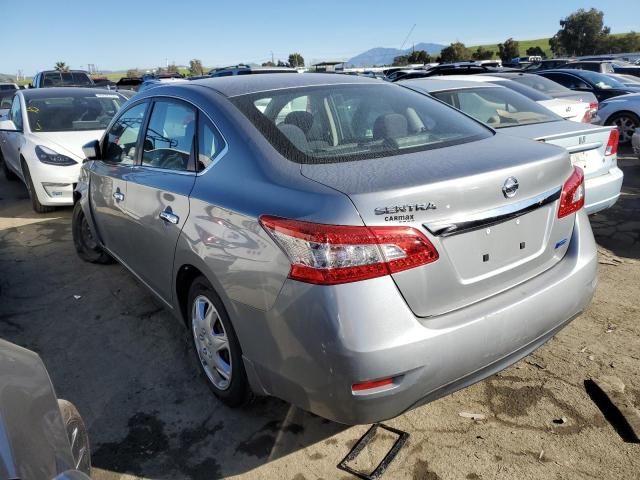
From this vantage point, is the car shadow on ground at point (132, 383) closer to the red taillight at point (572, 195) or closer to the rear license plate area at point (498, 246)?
the rear license plate area at point (498, 246)

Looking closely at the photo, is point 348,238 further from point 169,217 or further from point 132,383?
point 132,383

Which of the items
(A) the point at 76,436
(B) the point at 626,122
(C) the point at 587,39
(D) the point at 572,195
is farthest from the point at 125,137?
(C) the point at 587,39

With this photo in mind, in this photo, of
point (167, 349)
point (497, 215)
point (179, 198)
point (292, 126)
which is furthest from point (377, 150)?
point (167, 349)

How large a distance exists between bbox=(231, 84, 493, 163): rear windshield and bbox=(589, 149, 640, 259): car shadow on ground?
2736mm

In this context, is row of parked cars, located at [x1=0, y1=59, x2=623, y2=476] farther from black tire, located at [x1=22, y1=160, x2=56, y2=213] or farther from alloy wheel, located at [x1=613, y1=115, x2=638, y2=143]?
alloy wheel, located at [x1=613, y1=115, x2=638, y2=143]

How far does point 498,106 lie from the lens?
18.4 feet

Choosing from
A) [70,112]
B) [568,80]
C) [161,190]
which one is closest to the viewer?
[161,190]

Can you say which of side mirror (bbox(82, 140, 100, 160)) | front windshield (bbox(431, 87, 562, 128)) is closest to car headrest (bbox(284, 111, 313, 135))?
side mirror (bbox(82, 140, 100, 160))

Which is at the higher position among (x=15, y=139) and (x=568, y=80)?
(x=15, y=139)

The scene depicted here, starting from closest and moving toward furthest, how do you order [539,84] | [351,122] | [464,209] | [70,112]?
[464,209]
[351,122]
[70,112]
[539,84]

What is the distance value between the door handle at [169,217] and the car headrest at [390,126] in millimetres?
1106

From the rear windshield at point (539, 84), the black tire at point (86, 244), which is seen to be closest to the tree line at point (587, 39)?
the rear windshield at point (539, 84)

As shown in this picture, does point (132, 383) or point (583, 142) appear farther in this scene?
point (583, 142)

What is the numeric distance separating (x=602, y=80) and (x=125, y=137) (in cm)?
1245
